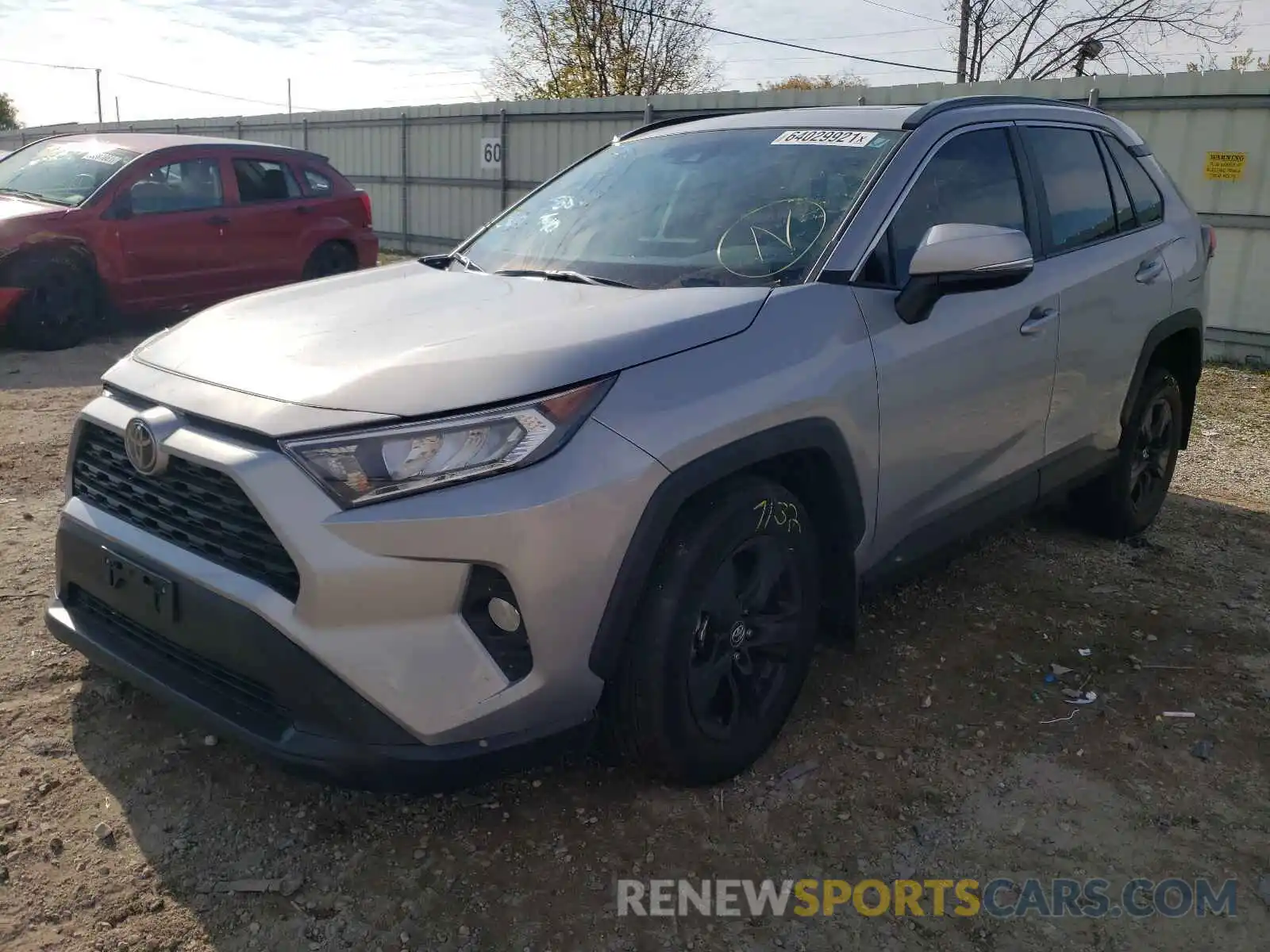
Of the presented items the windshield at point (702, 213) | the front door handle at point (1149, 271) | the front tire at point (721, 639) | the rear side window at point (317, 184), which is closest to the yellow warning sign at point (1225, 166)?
the front door handle at point (1149, 271)

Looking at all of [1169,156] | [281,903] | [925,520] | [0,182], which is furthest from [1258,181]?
[0,182]

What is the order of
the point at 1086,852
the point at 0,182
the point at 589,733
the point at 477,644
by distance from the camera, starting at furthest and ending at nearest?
1. the point at 0,182
2. the point at 1086,852
3. the point at 589,733
4. the point at 477,644

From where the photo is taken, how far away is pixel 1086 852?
2637 millimetres

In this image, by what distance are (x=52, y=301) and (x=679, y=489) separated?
755 centimetres

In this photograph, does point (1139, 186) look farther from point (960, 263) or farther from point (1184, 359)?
point (960, 263)

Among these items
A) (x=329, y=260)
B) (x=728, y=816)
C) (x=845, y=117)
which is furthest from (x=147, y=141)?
(x=728, y=816)

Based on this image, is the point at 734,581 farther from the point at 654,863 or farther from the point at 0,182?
the point at 0,182

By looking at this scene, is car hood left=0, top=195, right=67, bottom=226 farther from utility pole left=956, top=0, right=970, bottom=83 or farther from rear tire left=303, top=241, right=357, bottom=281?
utility pole left=956, top=0, right=970, bottom=83

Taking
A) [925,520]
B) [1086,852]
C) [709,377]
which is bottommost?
[1086,852]

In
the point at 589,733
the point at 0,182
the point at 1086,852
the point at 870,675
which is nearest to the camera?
the point at 589,733

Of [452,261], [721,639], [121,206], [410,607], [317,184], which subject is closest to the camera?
[410,607]

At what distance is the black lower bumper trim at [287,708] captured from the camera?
2.20m

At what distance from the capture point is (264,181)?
9.88 metres

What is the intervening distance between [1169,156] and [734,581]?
9.02 meters
